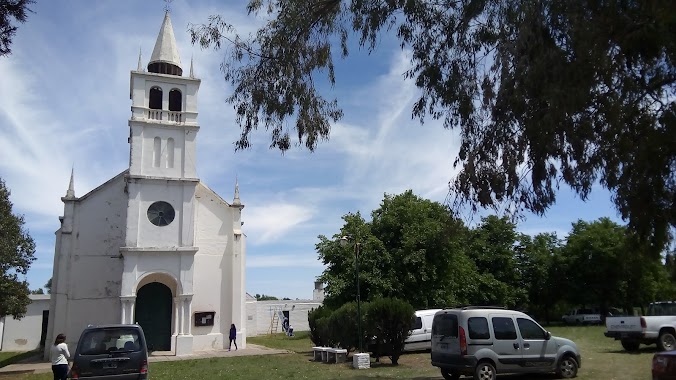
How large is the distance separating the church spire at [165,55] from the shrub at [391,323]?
1875 cm

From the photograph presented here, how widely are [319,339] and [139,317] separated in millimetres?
10023

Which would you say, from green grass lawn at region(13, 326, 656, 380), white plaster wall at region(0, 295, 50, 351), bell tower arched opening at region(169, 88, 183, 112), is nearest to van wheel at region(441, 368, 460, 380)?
green grass lawn at region(13, 326, 656, 380)

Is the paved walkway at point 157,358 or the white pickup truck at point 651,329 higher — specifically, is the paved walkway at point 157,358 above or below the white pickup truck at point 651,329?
below

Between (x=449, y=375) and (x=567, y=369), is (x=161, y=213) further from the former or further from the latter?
(x=567, y=369)

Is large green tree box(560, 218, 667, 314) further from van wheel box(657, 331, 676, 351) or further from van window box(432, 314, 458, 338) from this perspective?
van window box(432, 314, 458, 338)

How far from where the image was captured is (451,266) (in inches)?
1363

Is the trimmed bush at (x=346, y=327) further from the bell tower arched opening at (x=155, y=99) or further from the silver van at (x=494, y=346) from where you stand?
the bell tower arched opening at (x=155, y=99)

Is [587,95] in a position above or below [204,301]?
above

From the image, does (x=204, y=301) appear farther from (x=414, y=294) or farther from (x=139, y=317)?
(x=414, y=294)

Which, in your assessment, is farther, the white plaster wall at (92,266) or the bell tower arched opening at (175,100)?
the bell tower arched opening at (175,100)

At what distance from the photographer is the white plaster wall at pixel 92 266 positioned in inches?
1077

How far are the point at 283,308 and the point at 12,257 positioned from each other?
1013 inches

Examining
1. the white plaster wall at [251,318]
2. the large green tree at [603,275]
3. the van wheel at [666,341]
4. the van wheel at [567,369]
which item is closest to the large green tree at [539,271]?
the large green tree at [603,275]

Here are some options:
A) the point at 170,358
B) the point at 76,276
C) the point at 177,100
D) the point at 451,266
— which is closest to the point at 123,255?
the point at 76,276
